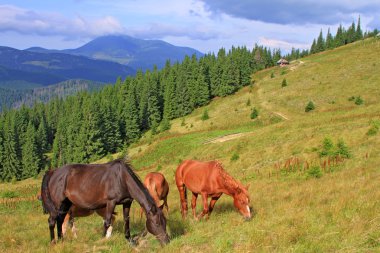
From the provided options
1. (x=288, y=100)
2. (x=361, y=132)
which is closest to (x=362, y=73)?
(x=288, y=100)

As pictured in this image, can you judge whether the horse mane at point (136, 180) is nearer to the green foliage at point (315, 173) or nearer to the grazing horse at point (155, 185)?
the grazing horse at point (155, 185)

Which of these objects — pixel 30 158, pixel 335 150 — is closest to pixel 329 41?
pixel 30 158

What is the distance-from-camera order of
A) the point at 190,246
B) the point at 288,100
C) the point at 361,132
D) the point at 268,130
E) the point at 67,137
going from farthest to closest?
1. the point at 67,137
2. the point at 288,100
3. the point at 268,130
4. the point at 361,132
5. the point at 190,246

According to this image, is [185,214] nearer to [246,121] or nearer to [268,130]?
[268,130]

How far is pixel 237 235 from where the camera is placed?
827cm

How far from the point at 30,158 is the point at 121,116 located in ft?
90.0

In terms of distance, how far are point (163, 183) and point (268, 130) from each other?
27.9 m

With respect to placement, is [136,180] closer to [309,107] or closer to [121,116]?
[309,107]

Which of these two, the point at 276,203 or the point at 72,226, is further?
the point at 276,203

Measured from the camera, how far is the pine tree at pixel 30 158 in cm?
9175

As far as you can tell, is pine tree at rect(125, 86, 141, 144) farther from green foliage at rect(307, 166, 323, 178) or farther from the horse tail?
the horse tail

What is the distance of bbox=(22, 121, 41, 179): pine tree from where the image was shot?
91.8m

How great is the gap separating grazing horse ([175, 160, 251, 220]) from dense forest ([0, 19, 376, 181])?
65853mm

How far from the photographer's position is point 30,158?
3612 inches
